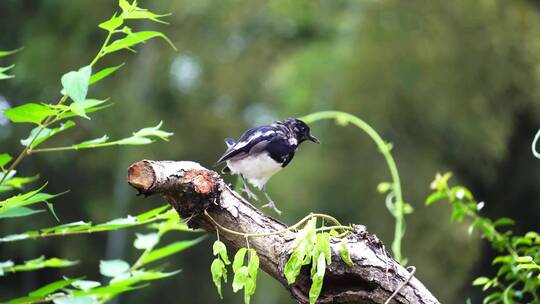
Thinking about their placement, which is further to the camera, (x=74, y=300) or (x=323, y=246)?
(x=74, y=300)

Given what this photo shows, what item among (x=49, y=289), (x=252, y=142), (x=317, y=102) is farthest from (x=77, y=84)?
(x=317, y=102)

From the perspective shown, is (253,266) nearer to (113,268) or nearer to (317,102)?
(113,268)

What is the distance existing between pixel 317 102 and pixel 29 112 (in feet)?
8.99

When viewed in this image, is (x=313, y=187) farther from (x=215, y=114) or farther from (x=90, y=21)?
(x=90, y=21)

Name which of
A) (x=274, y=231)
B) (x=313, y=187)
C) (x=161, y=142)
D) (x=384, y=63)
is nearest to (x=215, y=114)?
(x=161, y=142)

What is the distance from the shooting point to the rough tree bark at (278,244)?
1.05 metres

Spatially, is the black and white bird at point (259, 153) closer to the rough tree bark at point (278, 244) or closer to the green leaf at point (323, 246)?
the rough tree bark at point (278, 244)

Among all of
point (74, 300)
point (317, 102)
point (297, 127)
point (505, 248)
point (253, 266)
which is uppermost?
point (317, 102)

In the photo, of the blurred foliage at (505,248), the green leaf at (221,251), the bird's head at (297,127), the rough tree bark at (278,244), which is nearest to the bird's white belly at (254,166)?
the bird's head at (297,127)

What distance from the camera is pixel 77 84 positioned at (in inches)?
Result: 37.3

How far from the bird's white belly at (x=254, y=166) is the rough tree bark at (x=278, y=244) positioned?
68 centimetres

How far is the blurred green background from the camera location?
341 centimetres

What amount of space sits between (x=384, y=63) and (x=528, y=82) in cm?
61

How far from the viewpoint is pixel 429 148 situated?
3518 mm
